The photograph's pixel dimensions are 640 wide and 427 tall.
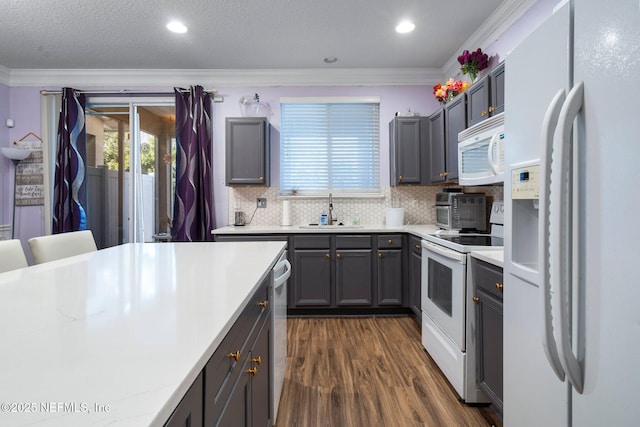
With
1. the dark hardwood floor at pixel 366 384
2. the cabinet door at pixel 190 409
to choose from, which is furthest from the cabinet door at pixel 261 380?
the cabinet door at pixel 190 409

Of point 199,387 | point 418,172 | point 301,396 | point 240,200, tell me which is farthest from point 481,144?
point 240,200

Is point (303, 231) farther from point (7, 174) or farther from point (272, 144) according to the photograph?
point (7, 174)

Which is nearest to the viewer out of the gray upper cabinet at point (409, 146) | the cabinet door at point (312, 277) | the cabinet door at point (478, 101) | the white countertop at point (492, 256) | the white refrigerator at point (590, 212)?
the white refrigerator at point (590, 212)

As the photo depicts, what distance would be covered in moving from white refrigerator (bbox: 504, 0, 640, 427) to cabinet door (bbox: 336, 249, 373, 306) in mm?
2277

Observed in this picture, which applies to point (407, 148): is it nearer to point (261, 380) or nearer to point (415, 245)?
point (415, 245)

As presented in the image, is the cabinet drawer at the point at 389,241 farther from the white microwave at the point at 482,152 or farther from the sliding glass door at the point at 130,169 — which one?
the sliding glass door at the point at 130,169

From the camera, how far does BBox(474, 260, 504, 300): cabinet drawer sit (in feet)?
5.29

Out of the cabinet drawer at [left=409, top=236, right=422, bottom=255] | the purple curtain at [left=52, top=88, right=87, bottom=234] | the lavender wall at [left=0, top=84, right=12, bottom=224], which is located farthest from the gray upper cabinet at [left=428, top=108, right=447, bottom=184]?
the lavender wall at [left=0, top=84, right=12, bottom=224]

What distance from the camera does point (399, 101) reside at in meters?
3.88

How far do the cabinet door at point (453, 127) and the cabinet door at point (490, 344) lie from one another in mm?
1420

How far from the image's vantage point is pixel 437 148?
128 inches

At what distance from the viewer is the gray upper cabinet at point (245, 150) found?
355 cm

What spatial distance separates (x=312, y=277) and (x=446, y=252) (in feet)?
5.05

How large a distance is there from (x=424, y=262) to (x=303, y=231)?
1.24 metres
